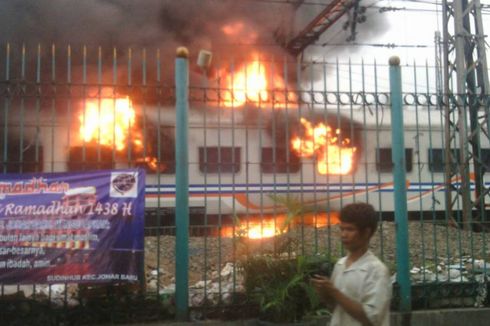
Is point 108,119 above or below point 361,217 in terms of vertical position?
above

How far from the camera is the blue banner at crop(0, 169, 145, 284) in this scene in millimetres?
4781

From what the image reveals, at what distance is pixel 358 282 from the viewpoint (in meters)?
2.41

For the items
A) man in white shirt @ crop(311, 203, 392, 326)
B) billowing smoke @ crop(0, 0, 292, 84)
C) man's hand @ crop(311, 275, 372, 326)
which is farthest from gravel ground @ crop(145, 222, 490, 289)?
billowing smoke @ crop(0, 0, 292, 84)

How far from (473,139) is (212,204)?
209 inches

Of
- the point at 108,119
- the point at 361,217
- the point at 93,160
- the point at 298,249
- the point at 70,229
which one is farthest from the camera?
the point at 93,160

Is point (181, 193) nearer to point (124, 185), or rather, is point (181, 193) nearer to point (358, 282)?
point (124, 185)

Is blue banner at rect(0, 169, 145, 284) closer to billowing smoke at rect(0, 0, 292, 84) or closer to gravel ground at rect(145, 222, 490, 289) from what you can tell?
gravel ground at rect(145, 222, 490, 289)

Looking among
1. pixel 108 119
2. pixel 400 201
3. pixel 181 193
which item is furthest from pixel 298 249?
pixel 108 119

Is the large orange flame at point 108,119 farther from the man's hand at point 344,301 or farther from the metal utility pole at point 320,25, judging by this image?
the metal utility pole at point 320,25

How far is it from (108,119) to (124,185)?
3.23ft

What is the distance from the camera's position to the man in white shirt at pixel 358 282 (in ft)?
7.68

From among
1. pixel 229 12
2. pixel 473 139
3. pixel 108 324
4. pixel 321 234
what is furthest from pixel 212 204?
pixel 229 12

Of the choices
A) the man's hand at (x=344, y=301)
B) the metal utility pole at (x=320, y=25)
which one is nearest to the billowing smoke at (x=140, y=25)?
the metal utility pole at (x=320, y=25)

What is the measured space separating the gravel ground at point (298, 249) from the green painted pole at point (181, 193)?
0.69 feet
